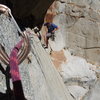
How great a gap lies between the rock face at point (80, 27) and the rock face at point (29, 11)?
65 cm

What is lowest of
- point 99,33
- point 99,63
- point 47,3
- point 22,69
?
point 99,63

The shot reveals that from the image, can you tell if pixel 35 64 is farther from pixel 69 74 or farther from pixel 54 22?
pixel 54 22

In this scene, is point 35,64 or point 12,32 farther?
point 35,64

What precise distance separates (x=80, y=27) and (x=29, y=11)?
2.00m

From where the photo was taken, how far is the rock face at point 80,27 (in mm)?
10312

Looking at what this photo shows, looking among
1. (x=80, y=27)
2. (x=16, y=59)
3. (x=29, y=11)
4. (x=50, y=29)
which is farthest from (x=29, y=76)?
(x=80, y=27)

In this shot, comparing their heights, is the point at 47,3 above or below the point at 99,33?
above

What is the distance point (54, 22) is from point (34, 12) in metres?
0.90

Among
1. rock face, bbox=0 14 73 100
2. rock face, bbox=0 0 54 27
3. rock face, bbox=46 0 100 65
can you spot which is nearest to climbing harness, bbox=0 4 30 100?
rock face, bbox=0 14 73 100

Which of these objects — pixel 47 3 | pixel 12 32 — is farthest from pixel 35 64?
pixel 47 3

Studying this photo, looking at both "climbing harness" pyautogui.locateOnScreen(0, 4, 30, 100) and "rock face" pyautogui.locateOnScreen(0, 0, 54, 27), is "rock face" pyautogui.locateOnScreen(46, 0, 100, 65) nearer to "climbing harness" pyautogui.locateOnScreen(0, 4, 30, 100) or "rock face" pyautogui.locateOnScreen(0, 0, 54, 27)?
"rock face" pyautogui.locateOnScreen(0, 0, 54, 27)

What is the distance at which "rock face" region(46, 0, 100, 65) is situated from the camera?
10312 millimetres

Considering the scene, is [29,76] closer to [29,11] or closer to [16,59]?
[16,59]

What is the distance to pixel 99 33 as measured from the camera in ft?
34.1
